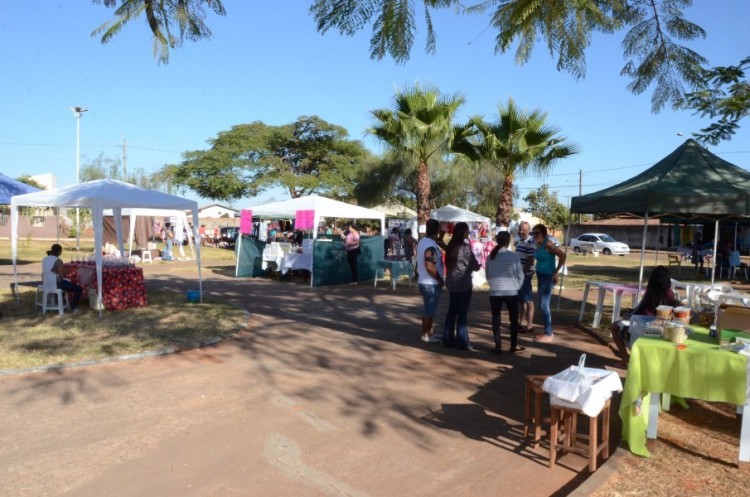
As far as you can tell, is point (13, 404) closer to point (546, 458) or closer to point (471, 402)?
point (471, 402)

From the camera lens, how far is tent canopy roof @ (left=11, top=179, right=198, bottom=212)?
1038 centimetres

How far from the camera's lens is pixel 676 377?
4.53 metres

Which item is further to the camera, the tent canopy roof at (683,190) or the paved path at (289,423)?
the tent canopy roof at (683,190)

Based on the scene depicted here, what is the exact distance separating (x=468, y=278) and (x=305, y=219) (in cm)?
913

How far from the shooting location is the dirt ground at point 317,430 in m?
4.10

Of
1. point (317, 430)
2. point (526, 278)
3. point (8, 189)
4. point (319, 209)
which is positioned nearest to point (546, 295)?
point (526, 278)

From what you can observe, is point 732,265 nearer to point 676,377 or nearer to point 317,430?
point 676,377

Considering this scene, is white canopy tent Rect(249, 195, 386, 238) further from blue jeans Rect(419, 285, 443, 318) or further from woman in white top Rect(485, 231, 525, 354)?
woman in white top Rect(485, 231, 525, 354)

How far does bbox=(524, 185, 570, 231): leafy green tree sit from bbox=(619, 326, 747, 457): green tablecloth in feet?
165

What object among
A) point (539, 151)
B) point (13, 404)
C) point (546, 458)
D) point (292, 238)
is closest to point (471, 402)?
point (546, 458)

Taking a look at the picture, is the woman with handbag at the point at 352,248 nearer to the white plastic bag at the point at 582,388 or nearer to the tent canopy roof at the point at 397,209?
the white plastic bag at the point at 582,388

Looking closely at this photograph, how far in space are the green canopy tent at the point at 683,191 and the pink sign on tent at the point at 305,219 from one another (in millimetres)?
7588

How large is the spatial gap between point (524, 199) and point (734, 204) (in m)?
52.9

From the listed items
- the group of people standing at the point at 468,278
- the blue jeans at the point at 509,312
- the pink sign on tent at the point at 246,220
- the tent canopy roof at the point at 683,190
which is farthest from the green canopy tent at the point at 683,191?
the pink sign on tent at the point at 246,220
